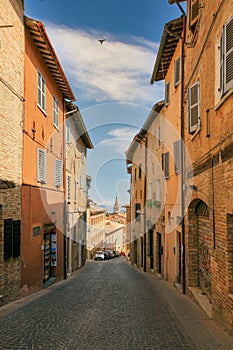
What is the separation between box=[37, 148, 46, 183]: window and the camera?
1445 cm

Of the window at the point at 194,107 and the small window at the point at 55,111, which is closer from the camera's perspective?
the window at the point at 194,107

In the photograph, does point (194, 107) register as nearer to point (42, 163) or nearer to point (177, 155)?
point (177, 155)

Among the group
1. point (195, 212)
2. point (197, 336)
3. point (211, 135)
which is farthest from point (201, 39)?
point (197, 336)

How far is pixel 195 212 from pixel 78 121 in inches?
534

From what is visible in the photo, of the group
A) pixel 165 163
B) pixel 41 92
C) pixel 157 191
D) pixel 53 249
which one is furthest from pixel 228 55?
pixel 157 191

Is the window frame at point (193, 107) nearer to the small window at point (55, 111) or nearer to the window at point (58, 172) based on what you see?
the small window at point (55, 111)

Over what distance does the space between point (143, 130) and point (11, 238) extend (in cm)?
1473

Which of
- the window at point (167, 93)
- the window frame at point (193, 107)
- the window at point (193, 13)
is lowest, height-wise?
the window frame at point (193, 107)

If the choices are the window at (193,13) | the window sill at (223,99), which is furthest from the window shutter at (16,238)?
the window at (193,13)

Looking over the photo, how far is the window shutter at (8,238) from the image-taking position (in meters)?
10.3

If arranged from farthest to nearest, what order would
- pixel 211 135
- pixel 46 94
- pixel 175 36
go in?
1. pixel 46 94
2. pixel 175 36
3. pixel 211 135

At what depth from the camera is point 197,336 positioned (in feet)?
24.2

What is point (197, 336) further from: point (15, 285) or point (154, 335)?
point (15, 285)

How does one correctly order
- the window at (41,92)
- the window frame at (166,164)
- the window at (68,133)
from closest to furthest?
the window at (41,92)
the window frame at (166,164)
the window at (68,133)
